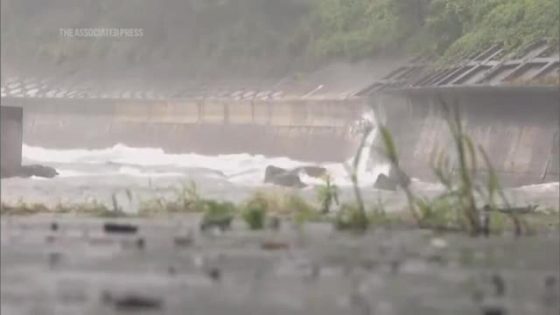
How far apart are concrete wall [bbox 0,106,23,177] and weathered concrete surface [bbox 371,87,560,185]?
7866 mm

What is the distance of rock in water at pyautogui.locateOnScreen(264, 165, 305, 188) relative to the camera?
887 inches

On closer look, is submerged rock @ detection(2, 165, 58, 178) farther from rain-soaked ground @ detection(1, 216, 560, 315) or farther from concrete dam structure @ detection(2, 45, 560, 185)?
rain-soaked ground @ detection(1, 216, 560, 315)

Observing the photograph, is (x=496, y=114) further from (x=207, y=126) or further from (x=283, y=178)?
(x=207, y=126)

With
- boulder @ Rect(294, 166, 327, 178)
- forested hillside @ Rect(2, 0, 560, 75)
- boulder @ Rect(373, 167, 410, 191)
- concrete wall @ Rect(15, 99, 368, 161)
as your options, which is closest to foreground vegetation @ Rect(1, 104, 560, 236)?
boulder @ Rect(373, 167, 410, 191)

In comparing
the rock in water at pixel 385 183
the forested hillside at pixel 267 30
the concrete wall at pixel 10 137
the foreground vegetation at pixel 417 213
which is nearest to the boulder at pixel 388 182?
the rock in water at pixel 385 183

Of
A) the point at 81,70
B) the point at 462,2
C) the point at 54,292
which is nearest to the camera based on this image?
the point at 54,292

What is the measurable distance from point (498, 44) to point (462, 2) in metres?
5.43

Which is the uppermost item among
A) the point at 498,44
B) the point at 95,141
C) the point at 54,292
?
the point at 498,44

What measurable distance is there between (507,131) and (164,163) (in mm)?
10285

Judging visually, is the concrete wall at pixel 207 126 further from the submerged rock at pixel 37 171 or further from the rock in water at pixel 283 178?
the rock in water at pixel 283 178

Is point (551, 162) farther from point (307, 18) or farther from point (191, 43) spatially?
point (191, 43)

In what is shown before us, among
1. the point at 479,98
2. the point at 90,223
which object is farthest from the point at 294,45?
the point at 90,223

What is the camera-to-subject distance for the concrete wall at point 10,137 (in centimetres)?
1757

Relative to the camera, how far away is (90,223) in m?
10.8
